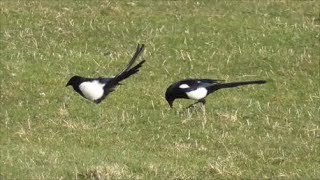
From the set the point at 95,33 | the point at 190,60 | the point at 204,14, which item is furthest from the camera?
the point at 204,14

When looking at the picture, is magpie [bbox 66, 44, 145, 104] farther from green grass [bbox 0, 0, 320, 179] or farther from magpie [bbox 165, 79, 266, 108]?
magpie [bbox 165, 79, 266, 108]

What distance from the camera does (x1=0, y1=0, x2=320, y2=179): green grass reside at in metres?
10.3

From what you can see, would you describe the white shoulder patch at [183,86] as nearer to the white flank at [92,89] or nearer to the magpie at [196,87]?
the magpie at [196,87]

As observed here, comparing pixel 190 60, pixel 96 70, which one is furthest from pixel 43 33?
pixel 190 60

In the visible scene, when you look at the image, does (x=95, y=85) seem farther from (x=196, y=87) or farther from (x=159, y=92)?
→ (x=159, y=92)

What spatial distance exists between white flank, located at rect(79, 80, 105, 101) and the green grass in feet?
1.74

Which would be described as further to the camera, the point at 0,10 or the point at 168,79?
the point at 0,10

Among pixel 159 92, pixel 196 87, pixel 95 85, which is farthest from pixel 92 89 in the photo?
pixel 159 92

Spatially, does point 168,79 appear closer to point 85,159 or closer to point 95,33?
point 95,33

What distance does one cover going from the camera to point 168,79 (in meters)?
14.4

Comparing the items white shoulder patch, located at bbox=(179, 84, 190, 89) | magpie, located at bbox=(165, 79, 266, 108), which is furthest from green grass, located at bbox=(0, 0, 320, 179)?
white shoulder patch, located at bbox=(179, 84, 190, 89)

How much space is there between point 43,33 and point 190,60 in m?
3.33

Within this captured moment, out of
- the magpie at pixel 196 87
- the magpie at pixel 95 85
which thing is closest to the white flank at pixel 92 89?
the magpie at pixel 95 85

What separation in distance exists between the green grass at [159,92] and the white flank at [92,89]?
53 centimetres
